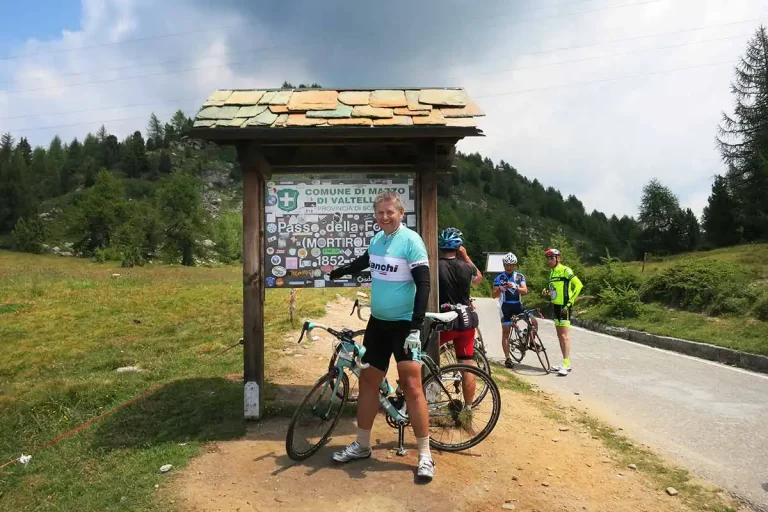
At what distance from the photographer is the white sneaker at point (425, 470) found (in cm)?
395

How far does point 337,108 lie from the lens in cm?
537

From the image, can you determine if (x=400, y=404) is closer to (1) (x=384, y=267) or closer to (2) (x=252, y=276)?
(1) (x=384, y=267)

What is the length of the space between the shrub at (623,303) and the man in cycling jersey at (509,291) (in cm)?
753

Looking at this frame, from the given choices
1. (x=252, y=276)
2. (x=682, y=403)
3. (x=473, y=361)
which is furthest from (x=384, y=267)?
(x=682, y=403)

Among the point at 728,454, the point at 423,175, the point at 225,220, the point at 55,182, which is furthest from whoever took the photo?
the point at 55,182

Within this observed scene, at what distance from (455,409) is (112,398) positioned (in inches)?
182

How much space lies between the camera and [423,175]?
5.50 metres

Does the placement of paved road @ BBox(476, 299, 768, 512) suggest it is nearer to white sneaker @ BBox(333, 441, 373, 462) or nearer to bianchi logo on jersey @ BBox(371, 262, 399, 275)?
white sneaker @ BBox(333, 441, 373, 462)

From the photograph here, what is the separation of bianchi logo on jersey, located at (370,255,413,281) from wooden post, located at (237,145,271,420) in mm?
1869

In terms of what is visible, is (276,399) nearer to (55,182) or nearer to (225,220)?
(225,220)

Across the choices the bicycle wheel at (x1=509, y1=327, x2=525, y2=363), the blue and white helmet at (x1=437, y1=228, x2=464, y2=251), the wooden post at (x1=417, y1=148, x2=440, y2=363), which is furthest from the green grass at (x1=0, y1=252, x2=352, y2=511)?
the bicycle wheel at (x1=509, y1=327, x2=525, y2=363)

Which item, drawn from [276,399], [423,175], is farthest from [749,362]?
[276,399]

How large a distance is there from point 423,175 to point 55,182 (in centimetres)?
15652

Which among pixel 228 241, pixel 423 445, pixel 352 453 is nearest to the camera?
pixel 423 445
